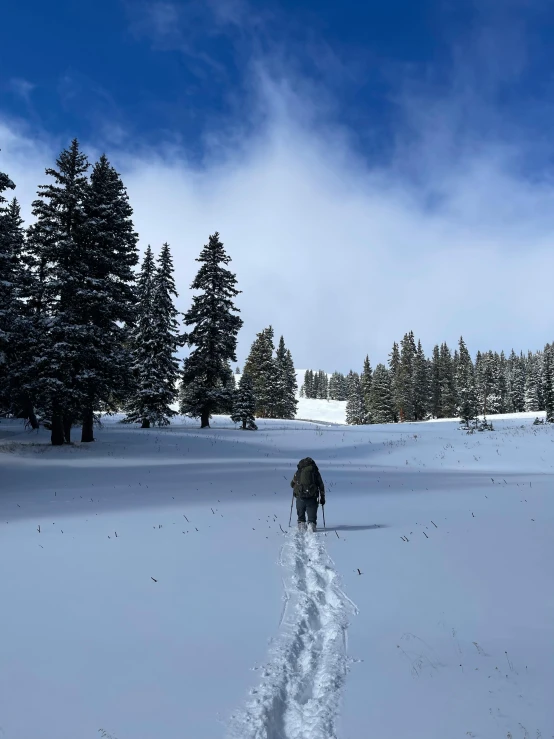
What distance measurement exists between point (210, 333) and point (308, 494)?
2755cm

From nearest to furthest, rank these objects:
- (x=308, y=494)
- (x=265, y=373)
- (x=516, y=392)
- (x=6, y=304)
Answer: (x=308, y=494) → (x=6, y=304) → (x=265, y=373) → (x=516, y=392)

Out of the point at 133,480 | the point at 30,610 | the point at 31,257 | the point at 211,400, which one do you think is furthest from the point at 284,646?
the point at 211,400

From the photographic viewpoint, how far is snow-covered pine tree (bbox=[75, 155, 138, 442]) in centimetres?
2205

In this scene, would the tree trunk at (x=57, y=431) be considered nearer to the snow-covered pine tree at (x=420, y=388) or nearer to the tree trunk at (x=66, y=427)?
the tree trunk at (x=66, y=427)

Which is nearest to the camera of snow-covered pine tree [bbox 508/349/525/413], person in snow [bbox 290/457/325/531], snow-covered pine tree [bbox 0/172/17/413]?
person in snow [bbox 290/457/325/531]

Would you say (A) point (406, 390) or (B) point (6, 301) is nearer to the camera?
(B) point (6, 301)

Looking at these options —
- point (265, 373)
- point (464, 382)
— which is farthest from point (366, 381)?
point (265, 373)

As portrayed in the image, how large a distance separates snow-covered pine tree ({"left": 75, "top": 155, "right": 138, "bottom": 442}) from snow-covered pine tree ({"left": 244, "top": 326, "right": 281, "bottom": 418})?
39.7 m

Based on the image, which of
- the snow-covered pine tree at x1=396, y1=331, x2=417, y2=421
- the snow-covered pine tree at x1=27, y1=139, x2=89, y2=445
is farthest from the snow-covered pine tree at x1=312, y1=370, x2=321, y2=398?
the snow-covered pine tree at x1=27, y1=139, x2=89, y2=445

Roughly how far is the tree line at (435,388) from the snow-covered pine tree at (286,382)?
13.6 metres

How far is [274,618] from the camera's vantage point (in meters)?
5.16

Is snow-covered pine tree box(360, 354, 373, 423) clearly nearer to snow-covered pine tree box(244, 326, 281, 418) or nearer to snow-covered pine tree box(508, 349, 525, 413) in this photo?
snow-covered pine tree box(244, 326, 281, 418)

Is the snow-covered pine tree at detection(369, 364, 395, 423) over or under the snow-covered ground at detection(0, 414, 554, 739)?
over

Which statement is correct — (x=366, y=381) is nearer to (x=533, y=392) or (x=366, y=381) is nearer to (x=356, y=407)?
(x=356, y=407)
